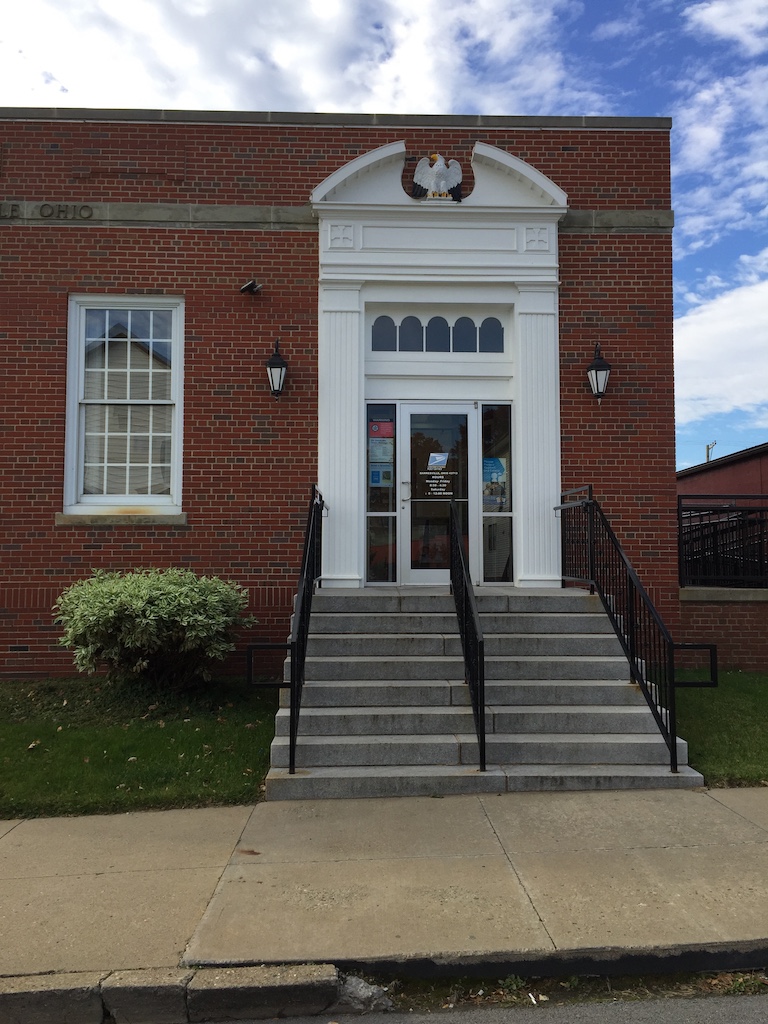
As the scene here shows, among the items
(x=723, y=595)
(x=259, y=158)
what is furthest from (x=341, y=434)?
(x=723, y=595)

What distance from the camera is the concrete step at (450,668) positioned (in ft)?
22.0

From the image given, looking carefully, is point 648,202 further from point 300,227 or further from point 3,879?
point 3,879

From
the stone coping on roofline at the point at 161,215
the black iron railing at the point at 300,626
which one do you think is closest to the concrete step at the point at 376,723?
the black iron railing at the point at 300,626

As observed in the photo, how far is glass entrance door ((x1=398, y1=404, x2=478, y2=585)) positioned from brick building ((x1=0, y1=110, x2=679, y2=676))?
0.09ft

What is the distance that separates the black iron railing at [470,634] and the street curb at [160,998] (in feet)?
8.84

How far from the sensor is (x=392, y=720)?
6141mm

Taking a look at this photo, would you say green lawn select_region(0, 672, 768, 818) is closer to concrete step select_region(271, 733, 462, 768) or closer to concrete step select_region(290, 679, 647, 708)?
concrete step select_region(271, 733, 462, 768)

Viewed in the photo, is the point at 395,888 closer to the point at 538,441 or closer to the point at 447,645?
the point at 447,645

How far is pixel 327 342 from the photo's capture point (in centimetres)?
872

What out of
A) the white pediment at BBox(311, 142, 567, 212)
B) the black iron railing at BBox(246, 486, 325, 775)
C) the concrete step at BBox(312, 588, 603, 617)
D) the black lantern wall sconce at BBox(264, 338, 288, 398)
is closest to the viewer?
the black iron railing at BBox(246, 486, 325, 775)

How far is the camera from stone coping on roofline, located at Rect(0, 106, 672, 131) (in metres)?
8.80

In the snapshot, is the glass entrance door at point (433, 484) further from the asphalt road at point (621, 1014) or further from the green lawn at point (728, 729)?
the asphalt road at point (621, 1014)

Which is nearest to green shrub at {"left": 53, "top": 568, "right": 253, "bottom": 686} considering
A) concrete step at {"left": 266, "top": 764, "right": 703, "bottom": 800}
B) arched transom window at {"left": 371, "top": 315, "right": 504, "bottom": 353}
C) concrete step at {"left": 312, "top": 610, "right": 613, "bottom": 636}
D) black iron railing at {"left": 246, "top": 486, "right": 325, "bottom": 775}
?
black iron railing at {"left": 246, "top": 486, "right": 325, "bottom": 775}

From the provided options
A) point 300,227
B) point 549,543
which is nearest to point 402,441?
point 549,543
